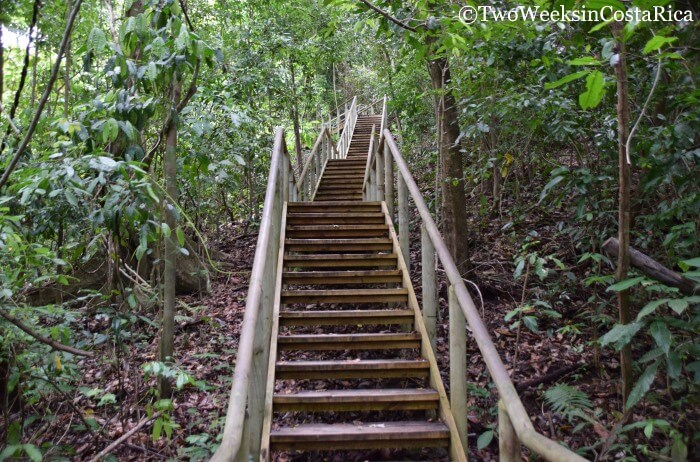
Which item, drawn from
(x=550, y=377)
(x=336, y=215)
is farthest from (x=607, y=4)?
(x=336, y=215)

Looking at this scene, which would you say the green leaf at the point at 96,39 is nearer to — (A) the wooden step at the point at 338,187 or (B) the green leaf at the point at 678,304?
(B) the green leaf at the point at 678,304

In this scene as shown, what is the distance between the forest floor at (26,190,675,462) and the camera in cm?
334

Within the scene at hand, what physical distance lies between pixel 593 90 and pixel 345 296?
8.86 feet

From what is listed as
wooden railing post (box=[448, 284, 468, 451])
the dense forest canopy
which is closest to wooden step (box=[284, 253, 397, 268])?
the dense forest canopy

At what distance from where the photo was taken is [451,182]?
524 cm

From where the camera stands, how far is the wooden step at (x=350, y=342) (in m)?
3.55

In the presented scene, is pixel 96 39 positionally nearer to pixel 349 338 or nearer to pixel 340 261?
pixel 349 338

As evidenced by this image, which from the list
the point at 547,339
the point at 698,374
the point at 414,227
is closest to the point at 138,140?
the point at 698,374

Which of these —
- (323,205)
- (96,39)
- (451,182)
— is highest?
(96,39)

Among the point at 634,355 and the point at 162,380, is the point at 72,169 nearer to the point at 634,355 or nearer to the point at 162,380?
the point at 162,380

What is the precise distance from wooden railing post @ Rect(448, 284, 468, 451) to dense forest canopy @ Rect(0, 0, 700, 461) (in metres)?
0.18

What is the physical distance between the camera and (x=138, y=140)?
316cm

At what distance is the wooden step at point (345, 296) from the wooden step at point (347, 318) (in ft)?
0.80

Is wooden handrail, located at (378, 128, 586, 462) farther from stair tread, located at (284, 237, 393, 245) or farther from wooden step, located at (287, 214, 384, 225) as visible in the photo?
wooden step, located at (287, 214, 384, 225)
